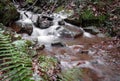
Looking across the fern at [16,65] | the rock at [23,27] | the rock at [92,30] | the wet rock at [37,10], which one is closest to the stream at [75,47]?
the rock at [23,27]

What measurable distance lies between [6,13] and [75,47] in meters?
3.37

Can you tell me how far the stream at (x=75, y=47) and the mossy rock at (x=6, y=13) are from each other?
0.36 meters

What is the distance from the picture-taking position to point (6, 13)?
9633mm

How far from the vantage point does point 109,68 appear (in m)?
6.86

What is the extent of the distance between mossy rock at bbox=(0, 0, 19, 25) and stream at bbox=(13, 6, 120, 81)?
36cm

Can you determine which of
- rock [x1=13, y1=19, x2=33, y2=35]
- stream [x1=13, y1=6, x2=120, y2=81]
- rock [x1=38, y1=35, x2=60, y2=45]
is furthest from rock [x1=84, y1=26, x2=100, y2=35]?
rock [x1=13, y1=19, x2=33, y2=35]

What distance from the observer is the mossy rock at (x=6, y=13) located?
9477mm

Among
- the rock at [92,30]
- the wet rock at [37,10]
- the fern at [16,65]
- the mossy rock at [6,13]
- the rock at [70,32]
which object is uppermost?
the fern at [16,65]

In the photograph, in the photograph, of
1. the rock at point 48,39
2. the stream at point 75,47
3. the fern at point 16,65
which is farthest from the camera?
the rock at point 48,39

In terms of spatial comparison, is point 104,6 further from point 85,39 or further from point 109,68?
point 109,68

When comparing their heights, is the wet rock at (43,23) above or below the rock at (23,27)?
below

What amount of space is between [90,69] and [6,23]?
446 centimetres

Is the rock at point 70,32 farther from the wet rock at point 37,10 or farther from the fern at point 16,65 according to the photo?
the fern at point 16,65

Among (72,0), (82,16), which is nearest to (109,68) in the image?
(82,16)
